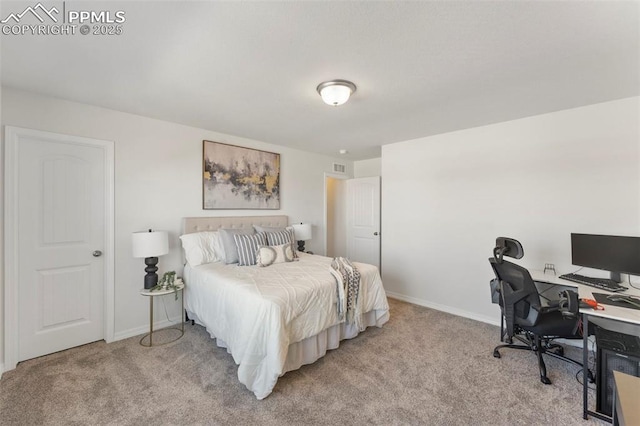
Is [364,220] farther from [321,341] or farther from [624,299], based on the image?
[624,299]

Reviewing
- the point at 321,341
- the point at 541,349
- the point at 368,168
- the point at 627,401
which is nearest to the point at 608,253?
the point at 541,349

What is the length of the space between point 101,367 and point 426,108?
3.84 metres

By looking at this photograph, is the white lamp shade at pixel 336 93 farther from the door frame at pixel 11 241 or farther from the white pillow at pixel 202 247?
the door frame at pixel 11 241

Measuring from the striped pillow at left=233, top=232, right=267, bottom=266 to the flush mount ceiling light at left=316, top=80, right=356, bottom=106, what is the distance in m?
1.85

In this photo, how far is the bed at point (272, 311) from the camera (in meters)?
2.04

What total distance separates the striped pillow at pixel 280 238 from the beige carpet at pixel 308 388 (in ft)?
4.25

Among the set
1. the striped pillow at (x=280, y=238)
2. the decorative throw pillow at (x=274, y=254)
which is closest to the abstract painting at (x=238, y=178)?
the striped pillow at (x=280, y=238)

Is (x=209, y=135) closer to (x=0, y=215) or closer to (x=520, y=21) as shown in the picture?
(x=0, y=215)

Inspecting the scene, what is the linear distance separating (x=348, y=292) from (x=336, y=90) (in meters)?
1.85

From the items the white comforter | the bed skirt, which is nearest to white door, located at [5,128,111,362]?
the white comforter

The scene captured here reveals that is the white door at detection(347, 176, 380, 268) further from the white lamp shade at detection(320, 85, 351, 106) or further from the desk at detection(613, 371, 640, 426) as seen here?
the desk at detection(613, 371, 640, 426)

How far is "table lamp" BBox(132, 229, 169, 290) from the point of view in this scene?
2748 millimetres

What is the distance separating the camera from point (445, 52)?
5.87ft

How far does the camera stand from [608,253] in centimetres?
241
